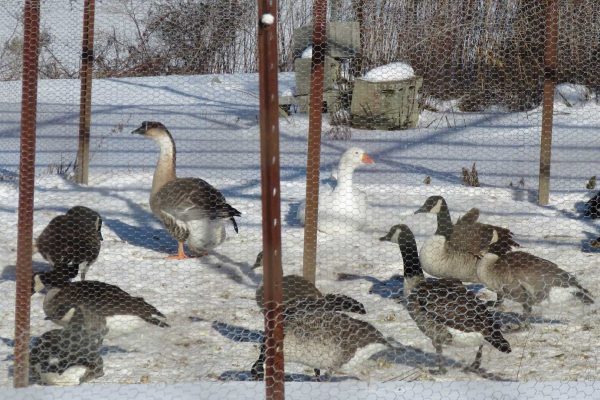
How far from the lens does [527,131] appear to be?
7.59m

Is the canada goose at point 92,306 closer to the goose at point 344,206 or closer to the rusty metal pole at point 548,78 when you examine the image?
the goose at point 344,206

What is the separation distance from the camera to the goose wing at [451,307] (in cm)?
418

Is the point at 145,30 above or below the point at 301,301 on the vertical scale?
above

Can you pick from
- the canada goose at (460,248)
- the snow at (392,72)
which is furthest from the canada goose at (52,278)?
the snow at (392,72)

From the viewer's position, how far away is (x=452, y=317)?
4.20m

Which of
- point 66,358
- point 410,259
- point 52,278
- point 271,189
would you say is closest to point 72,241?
point 52,278

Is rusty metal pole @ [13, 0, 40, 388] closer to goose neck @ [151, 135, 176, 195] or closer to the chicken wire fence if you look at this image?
the chicken wire fence

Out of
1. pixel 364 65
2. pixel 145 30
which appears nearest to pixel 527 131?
pixel 364 65

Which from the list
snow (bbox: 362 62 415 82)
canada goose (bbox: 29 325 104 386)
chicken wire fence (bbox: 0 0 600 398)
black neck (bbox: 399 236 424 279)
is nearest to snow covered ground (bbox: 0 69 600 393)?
chicken wire fence (bbox: 0 0 600 398)

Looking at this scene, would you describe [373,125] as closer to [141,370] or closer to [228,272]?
[228,272]

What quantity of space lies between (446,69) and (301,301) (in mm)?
2629

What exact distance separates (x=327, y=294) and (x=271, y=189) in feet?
5.08

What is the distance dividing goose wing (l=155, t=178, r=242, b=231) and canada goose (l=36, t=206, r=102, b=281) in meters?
0.53

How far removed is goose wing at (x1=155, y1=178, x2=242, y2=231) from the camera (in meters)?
5.80
